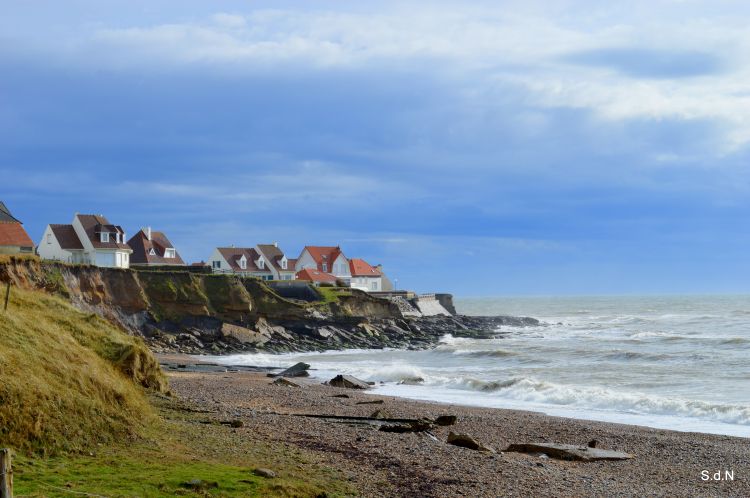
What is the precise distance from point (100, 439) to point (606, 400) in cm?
2059

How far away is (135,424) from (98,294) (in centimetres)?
4042

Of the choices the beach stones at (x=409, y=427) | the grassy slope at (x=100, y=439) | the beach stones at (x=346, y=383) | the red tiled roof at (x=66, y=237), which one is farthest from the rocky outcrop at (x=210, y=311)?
the beach stones at (x=409, y=427)

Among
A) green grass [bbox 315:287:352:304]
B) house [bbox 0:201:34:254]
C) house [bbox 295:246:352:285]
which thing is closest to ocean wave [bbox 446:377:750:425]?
house [bbox 0:201:34:254]

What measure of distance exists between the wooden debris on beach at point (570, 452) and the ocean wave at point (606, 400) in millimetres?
9445

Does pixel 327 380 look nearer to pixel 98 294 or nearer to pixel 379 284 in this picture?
pixel 98 294

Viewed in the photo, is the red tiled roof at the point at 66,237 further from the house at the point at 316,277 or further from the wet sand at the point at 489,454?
the wet sand at the point at 489,454

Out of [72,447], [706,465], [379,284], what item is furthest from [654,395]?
[379,284]

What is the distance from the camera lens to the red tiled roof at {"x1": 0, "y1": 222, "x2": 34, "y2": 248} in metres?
52.9

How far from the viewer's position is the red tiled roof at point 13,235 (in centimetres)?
5291

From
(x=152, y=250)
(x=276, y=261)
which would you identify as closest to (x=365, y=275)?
(x=276, y=261)

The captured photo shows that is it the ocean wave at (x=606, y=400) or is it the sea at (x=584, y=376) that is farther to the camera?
the sea at (x=584, y=376)

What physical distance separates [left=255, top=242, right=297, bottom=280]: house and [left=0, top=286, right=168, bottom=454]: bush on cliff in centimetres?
7589

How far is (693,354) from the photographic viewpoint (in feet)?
159

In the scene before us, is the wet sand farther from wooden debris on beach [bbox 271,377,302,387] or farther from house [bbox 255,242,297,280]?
house [bbox 255,242,297,280]
